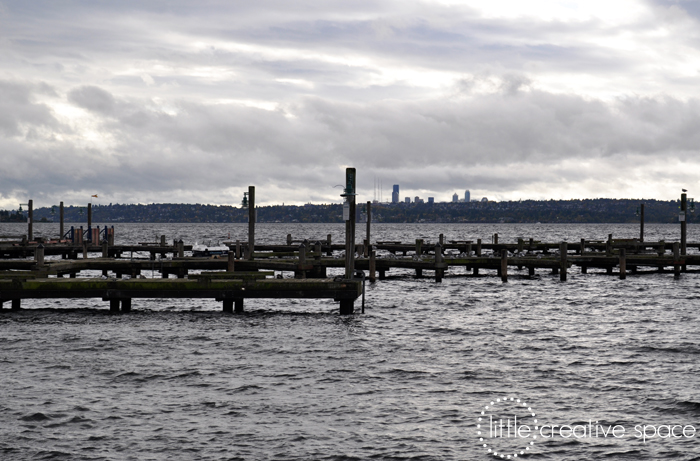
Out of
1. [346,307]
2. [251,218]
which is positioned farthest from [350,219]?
[251,218]

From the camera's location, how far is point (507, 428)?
46.5 feet

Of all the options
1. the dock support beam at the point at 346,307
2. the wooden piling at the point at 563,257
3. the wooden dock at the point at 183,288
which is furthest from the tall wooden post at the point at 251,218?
the wooden piling at the point at 563,257

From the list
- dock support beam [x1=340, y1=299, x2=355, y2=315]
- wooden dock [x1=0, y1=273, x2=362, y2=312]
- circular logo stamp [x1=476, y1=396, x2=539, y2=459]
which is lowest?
circular logo stamp [x1=476, y1=396, x2=539, y2=459]

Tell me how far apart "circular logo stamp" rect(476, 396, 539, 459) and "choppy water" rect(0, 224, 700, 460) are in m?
0.07

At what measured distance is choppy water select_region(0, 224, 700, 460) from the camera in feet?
43.2

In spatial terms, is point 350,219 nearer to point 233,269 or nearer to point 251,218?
point 233,269

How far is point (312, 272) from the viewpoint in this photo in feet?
133

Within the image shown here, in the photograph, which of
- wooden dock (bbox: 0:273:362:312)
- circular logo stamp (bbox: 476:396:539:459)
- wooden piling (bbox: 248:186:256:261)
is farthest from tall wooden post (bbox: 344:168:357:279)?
wooden piling (bbox: 248:186:256:261)

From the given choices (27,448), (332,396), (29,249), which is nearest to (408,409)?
(332,396)

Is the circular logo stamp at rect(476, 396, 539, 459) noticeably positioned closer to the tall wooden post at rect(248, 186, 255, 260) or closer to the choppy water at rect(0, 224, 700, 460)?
the choppy water at rect(0, 224, 700, 460)

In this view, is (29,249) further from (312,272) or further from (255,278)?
(255,278)

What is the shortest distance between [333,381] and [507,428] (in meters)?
5.05

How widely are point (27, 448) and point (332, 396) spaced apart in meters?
6.51

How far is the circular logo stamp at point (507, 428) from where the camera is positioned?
13070mm
